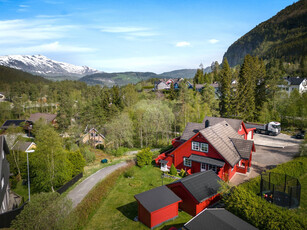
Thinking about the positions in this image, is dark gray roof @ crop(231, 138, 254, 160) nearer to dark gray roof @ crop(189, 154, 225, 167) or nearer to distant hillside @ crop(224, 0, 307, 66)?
dark gray roof @ crop(189, 154, 225, 167)

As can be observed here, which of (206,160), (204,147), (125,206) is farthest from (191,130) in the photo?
(125,206)

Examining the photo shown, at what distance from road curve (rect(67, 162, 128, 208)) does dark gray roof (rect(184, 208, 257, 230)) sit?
13661mm

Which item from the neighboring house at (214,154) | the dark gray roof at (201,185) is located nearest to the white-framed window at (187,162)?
the neighboring house at (214,154)

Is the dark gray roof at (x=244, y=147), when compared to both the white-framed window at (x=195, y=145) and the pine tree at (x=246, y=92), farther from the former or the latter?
the pine tree at (x=246, y=92)

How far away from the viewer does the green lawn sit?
17297mm

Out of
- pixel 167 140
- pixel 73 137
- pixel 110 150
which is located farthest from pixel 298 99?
pixel 73 137

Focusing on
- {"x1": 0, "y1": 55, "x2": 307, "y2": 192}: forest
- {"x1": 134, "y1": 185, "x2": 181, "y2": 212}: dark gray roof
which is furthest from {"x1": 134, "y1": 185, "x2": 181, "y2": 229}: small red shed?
{"x1": 0, "y1": 55, "x2": 307, "y2": 192}: forest

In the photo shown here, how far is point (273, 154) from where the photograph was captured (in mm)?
33375

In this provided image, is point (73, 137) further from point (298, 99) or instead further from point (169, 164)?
point (298, 99)

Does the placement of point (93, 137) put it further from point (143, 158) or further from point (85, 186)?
point (85, 186)

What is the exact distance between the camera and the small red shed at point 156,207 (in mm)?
16203

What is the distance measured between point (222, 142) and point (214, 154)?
2292 millimetres

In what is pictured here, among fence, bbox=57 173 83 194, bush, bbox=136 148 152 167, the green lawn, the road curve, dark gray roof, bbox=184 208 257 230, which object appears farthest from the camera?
bush, bbox=136 148 152 167

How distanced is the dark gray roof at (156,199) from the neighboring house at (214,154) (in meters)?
9.25
